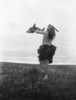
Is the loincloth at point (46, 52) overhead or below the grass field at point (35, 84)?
overhead

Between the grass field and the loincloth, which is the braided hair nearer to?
the loincloth

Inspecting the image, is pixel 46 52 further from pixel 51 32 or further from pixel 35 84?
pixel 35 84

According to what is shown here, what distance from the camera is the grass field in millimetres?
10201

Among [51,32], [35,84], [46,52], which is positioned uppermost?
[51,32]

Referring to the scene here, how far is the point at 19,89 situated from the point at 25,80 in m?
0.93

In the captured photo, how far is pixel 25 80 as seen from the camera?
11.6 metres

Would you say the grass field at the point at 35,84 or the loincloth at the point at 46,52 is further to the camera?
the loincloth at the point at 46,52

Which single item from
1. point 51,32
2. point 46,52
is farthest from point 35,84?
point 51,32

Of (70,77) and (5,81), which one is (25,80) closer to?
(5,81)

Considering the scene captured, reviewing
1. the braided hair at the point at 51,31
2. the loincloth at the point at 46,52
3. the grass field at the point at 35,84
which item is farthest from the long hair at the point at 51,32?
the grass field at the point at 35,84

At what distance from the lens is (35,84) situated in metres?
11.1

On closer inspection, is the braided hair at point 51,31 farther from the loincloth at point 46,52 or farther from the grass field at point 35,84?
the grass field at point 35,84

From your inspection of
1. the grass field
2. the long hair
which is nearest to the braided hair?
the long hair

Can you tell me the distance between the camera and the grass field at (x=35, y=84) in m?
10.2
